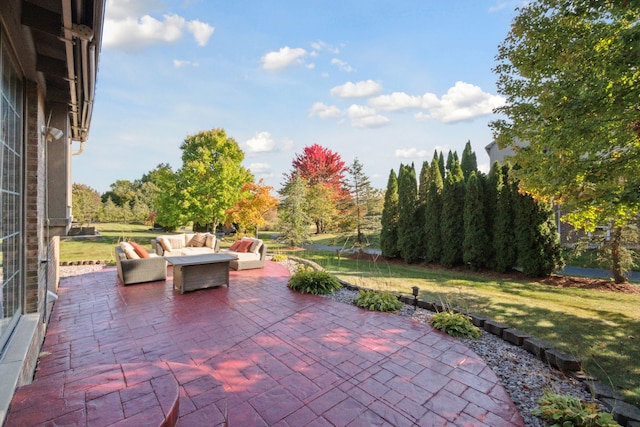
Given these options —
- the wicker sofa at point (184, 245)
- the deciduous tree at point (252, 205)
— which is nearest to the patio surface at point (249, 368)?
the wicker sofa at point (184, 245)

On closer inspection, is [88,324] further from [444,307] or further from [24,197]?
[444,307]

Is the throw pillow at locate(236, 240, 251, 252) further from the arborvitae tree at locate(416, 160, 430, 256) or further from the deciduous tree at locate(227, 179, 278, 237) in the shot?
the arborvitae tree at locate(416, 160, 430, 256)

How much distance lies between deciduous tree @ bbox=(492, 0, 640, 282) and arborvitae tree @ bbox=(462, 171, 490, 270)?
12.8ft

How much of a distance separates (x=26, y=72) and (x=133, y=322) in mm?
3503

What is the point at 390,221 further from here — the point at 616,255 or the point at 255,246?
the point at 616,255

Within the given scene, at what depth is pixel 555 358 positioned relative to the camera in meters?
3.45

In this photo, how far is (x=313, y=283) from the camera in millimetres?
6430

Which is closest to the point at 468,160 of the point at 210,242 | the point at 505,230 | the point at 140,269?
the point at 505,230

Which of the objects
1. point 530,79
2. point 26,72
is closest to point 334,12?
point 530,79

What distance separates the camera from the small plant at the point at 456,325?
425 centimetres

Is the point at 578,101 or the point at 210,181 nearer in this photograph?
the point at 578,101

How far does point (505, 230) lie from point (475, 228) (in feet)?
2.92

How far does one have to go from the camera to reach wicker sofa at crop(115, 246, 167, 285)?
658 centimetres

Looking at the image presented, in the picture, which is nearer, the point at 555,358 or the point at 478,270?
the point at 555,358
